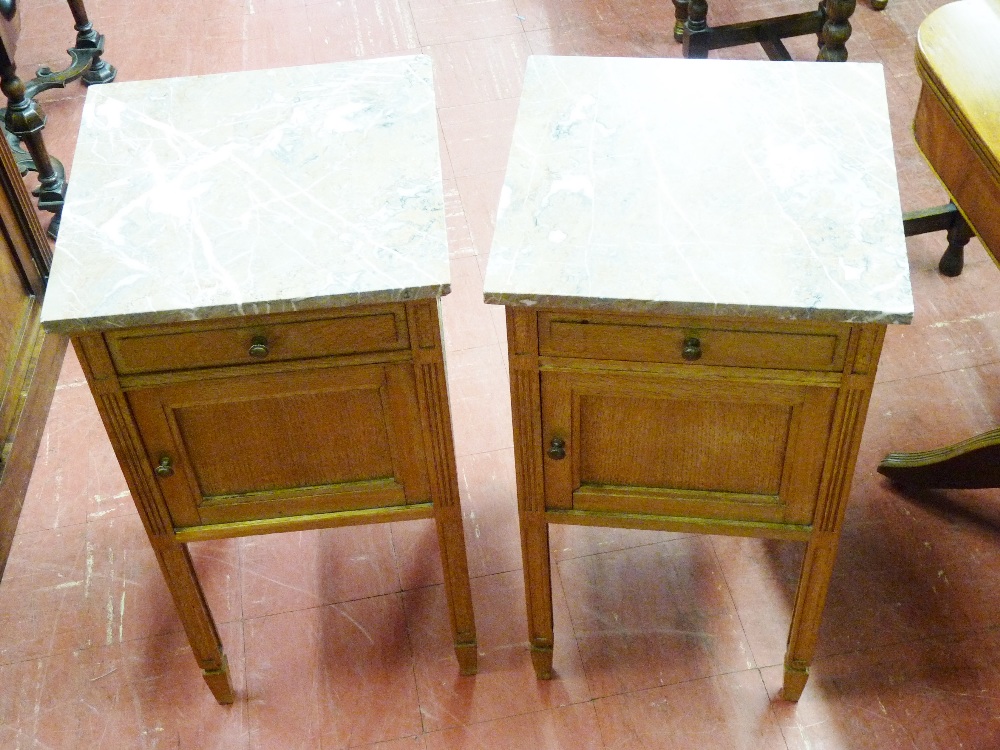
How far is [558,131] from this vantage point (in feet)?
5.56

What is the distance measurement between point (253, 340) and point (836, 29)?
5.71ft

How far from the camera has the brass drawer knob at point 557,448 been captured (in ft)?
5.40

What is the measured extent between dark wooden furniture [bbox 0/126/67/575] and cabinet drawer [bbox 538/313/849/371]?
4.20ft

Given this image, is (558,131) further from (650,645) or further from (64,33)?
(64,33)

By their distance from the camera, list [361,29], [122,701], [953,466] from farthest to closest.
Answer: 1. [361,29]
2. [953,466]
3. [122,701]

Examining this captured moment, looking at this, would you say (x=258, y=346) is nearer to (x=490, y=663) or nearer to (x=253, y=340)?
(x=253, y=340)

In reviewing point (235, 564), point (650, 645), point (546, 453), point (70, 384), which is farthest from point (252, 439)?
point (70, 384)

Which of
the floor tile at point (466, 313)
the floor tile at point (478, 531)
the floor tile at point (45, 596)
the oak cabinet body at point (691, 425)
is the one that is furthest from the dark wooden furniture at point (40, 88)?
the oak cabinet body at point (691, 425)

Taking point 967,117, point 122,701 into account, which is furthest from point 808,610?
point 122,701

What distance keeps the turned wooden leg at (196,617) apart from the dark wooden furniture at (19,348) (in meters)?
0.54

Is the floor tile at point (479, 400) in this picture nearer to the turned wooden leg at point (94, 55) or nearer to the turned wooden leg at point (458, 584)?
the turned wooden leg at point (458, 584)

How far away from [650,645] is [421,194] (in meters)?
0.94

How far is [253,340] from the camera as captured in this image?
153cm

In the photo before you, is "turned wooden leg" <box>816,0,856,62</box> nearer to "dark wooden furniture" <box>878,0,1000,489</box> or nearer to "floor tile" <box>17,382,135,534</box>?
"dark wooden furniture" <box>878,0,1000,489</box>
